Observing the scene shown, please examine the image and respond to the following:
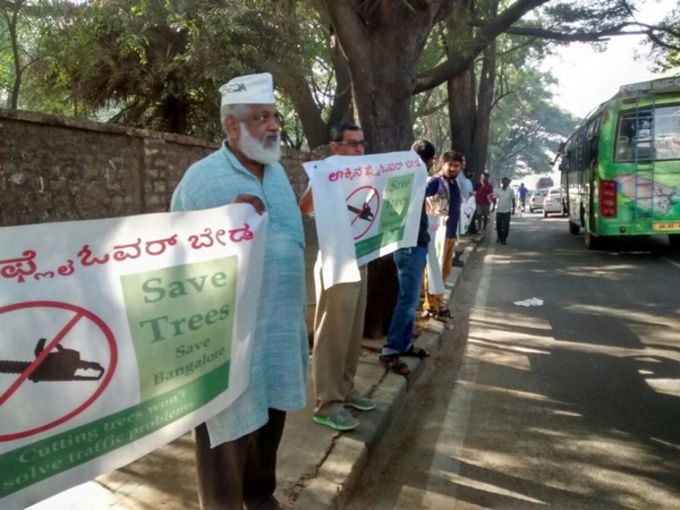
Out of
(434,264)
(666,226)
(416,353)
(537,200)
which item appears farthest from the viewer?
(537,200)

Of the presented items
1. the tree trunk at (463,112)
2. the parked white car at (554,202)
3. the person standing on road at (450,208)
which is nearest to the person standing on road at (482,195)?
the tree trunk at (463,112)

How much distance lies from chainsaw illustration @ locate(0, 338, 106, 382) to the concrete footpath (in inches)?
50.9

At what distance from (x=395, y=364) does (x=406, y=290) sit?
597mm

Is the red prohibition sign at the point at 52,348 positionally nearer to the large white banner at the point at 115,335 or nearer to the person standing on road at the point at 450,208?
the large white banner at the point at 115,335

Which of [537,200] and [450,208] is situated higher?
[450,208]

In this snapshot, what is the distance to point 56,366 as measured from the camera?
5.69 feet

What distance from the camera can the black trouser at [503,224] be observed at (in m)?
15.5

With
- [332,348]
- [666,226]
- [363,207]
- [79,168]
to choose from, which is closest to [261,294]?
[332,348]

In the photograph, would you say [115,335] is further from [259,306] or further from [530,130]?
[530,130]

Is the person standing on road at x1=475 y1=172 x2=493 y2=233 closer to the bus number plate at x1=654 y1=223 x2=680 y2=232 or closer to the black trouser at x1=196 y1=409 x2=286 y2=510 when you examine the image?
the bus number plate at x1=654 y1=223 x2=680 y2=232

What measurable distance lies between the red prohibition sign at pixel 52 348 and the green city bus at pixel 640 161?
1122 cm

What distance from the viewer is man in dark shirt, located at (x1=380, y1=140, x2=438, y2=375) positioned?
4.73 metres

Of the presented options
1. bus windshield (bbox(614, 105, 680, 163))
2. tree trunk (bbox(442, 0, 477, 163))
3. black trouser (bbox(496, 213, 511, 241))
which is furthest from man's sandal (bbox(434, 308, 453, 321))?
tree trunk (bbox(442, 0, 477, 163))

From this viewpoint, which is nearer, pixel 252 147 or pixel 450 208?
pixel 252 147
